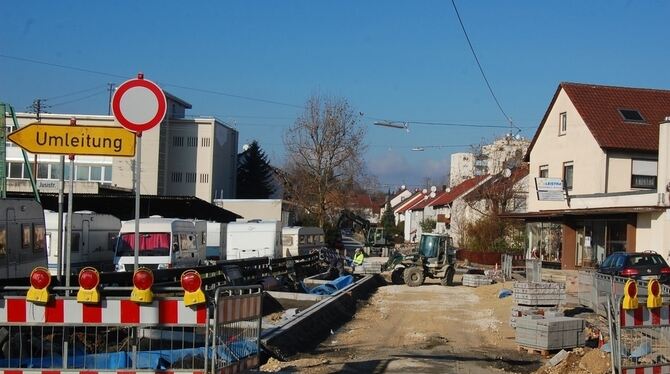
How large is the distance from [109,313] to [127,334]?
0.84 meters

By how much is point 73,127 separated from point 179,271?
1293cm

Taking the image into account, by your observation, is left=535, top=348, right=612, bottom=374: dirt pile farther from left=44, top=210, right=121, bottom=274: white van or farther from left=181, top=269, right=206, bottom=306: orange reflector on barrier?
left=44, top=210, right=121, bottom=274: white van

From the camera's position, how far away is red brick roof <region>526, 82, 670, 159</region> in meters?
40.2

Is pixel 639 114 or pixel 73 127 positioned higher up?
pixel 639 114

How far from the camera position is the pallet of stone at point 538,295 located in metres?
20.2

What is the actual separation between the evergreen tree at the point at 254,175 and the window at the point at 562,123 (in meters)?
52.9

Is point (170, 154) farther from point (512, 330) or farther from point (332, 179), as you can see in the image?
point (512, 330)

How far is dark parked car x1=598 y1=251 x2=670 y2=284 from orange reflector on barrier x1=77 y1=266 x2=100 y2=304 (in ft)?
72.4

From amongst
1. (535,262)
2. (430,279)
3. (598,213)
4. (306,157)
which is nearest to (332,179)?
(306,157)

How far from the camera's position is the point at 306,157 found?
235 ft

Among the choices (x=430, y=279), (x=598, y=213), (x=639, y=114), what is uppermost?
(x=639, y=114)

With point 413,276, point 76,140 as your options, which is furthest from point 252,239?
point 76,140

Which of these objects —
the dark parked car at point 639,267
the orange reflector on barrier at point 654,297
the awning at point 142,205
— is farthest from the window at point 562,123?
the orange reflector on barrier at point 654,297

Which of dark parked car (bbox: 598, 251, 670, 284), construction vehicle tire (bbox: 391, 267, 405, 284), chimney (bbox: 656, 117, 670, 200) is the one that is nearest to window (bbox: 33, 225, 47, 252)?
dark parked car (bbox: 598, 251, 670, 284)
